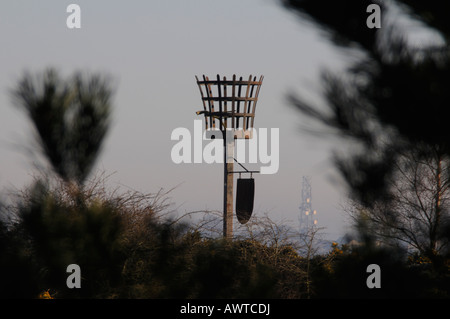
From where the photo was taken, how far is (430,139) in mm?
3902

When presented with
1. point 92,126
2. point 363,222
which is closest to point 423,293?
point 363,222

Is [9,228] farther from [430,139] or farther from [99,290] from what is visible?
[430,139]

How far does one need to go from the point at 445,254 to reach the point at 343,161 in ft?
4.33

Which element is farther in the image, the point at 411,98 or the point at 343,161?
the point at 343,161

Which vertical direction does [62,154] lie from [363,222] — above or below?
above

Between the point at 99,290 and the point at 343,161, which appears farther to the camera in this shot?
the point at 99,290

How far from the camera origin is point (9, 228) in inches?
320
